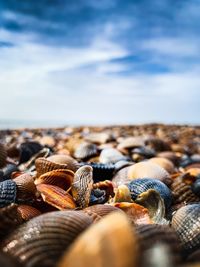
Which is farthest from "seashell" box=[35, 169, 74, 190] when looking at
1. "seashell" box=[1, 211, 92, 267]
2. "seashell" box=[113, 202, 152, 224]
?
"seashell" box=[1, 211, 92, 267]

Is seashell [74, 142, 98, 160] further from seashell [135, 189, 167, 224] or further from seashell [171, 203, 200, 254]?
seashell [171, 203, 200, 254]

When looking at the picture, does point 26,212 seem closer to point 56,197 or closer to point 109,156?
point 56,197

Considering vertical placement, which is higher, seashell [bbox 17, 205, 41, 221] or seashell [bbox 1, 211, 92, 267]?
seashell [bbox 1, 211, 92, 267]

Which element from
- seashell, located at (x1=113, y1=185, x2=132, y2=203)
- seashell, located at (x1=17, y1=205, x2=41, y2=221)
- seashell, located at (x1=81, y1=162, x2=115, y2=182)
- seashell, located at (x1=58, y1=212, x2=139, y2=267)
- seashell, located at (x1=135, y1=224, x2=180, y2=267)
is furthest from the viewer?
seashell, located at (x1=81, y1=162, x2=115, y2=182)

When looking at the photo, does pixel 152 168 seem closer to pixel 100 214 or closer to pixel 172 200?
pixel 172 200

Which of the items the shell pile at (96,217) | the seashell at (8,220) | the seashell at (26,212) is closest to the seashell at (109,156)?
the shell pile at (96,217)

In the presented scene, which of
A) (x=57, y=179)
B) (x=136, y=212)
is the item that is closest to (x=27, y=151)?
(x=57, y=179)

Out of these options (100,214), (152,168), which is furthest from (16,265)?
(152,168)
